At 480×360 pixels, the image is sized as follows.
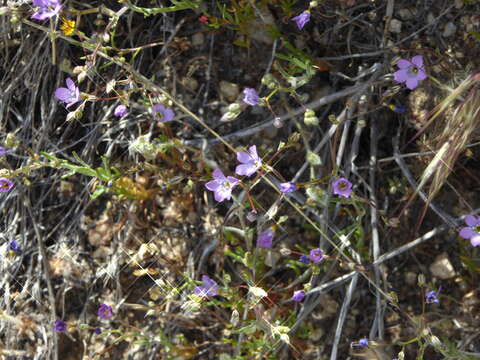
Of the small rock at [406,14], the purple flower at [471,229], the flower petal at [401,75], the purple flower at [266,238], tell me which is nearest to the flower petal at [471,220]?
the purple flower at [471,229]

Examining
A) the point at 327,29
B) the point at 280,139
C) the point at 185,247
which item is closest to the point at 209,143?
the point at 280,139

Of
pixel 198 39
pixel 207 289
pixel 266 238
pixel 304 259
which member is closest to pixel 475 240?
pixel 304 259

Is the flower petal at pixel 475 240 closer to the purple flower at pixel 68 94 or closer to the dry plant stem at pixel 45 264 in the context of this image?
the purple flower at pixel 68 94

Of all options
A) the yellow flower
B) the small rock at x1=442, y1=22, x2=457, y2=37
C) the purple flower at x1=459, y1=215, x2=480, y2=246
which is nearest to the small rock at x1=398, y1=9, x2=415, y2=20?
the small rock at x1=442, y1=22, x2=457, y2=37

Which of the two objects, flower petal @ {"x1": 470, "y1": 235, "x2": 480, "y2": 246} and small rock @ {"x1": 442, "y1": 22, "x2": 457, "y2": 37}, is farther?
small rock @ {"x1": 442, "y1": 22, "x2": 457, "y2": 37}

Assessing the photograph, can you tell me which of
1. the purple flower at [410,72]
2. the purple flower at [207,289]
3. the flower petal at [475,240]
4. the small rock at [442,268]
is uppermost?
the purple flower at [410,72]

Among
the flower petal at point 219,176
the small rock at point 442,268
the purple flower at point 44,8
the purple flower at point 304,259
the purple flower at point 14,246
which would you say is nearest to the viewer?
the purple flower at point 44,8

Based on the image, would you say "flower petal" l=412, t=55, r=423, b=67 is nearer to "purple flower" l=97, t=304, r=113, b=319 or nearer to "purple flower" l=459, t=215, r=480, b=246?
"purple flower" l=459, t=215, r=480, b=246
